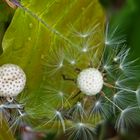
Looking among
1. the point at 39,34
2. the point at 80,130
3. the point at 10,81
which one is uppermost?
the point at 39,34

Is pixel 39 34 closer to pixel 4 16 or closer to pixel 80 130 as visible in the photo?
pixel 4 16

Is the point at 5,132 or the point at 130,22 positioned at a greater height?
the point at 130,22

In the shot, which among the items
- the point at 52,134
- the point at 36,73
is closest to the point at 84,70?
the point at 36,73

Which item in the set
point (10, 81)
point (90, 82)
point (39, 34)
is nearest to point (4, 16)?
point (39, 34)

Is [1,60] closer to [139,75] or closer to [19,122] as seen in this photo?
[19,122]

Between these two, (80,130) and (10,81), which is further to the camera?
(80,130)

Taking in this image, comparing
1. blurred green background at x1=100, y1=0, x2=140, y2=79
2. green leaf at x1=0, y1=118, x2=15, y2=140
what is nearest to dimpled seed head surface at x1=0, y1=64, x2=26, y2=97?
green leaf at x1=0, y1=118, x2=15, y2=140

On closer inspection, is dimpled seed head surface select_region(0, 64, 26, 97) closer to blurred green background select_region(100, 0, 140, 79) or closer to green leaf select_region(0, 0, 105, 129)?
green leaf select_region(0, 0, 105, 129)
